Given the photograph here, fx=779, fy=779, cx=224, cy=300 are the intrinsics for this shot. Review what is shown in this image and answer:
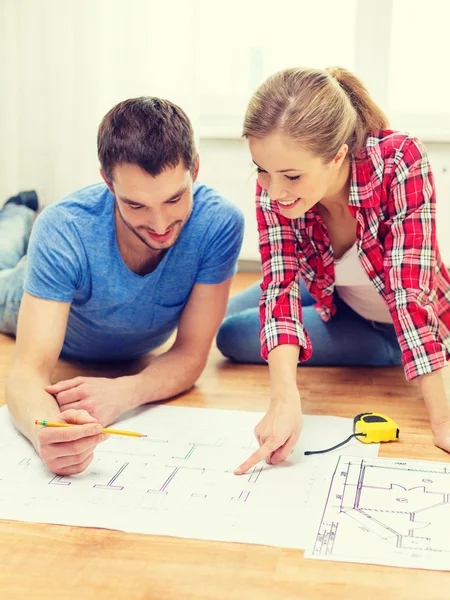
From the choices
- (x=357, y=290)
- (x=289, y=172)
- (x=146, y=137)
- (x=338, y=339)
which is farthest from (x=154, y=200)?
(x=338, y=339)

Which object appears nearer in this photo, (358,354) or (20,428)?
(20,428)

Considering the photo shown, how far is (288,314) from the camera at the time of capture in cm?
139

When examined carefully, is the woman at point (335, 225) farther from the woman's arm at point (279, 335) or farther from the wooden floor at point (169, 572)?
the wooden floor at point (169, 572)

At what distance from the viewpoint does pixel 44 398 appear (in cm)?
127

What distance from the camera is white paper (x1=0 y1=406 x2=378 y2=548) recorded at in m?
1.01

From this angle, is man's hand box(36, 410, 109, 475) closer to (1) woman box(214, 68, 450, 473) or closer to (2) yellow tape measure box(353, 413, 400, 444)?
(1) woman box(214, 68, 450, 473)

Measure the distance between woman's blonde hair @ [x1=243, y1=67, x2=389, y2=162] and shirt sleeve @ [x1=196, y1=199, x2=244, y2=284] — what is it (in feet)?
0.82

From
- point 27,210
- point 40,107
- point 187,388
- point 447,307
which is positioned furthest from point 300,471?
point 40,107

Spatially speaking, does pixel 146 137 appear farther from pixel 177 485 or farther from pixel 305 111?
pixel 177 485

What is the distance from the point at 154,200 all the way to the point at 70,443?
1.34 ft

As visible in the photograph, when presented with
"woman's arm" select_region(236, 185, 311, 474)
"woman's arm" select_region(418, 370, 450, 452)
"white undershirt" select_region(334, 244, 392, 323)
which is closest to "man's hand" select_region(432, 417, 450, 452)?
"woman's arm" select_region(418, 370, 450, 452)

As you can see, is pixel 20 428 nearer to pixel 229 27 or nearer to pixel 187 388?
pixel 187 388

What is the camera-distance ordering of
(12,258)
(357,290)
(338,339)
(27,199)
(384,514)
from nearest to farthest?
(384,514)
(357,290)
(338,339)
(12,258)
(27,199)

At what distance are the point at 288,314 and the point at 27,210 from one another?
66.9 inches
